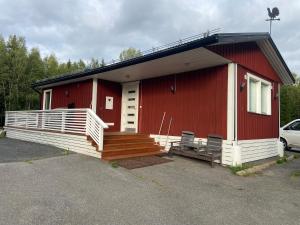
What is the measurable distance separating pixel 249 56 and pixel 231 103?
6.71ft

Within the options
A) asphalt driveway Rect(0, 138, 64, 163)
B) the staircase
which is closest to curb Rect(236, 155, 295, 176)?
the staircase

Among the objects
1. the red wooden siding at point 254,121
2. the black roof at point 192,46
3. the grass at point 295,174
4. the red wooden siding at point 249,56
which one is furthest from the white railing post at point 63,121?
the grass at point 295,174

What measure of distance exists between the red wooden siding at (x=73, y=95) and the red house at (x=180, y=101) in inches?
1.7

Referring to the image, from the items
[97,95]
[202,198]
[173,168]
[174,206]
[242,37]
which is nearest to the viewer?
[174,206]

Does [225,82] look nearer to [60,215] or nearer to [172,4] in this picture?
[60,215]

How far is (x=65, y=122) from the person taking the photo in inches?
356

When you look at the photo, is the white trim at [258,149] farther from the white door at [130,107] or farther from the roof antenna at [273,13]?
the roof antenna at [273,13]

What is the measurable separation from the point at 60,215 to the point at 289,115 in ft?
72.5

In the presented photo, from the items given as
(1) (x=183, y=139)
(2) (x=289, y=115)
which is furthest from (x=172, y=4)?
(2) (x=289, y=115)

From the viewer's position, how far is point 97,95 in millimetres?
10500

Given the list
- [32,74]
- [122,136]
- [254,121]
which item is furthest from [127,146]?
[32,74]

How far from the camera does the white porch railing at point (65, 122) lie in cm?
753

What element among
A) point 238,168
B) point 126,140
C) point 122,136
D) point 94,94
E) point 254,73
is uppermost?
point 254,73

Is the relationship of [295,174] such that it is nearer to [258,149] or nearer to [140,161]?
[258,149]
